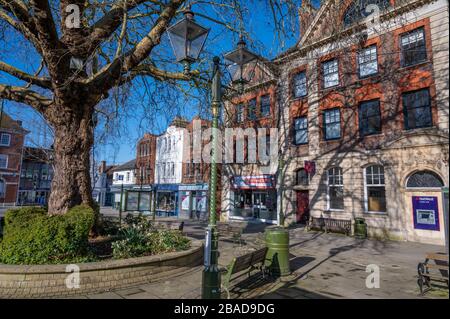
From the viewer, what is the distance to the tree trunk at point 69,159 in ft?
27.8

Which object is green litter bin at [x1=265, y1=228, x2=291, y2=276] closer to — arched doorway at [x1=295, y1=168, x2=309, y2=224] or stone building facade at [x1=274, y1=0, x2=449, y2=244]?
stone building facade at [x1=274, y1=0, x2=449, y2=244]

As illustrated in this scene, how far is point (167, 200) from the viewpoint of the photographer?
34.3 metres

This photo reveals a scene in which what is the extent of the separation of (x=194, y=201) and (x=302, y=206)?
43.3 ft

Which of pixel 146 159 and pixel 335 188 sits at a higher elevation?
pixel 146 159

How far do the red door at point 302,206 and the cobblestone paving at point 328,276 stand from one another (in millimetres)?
6247

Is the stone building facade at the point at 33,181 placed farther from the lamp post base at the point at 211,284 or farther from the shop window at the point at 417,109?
the lamp post base at the point at 211,284

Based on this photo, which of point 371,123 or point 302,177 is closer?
point 371,123

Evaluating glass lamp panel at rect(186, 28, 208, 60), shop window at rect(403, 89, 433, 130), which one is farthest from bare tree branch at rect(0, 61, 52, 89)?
shop window at rect(403, 89, 433, 130)

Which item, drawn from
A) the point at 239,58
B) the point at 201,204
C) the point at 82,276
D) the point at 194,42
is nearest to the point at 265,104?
the point at 201,204

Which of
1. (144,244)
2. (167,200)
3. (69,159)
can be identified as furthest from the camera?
(167,200)

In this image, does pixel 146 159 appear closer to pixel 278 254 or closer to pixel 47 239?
pixel 47 239

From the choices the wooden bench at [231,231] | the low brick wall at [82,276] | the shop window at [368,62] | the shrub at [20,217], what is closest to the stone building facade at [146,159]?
the wooden bench at [231,231]
